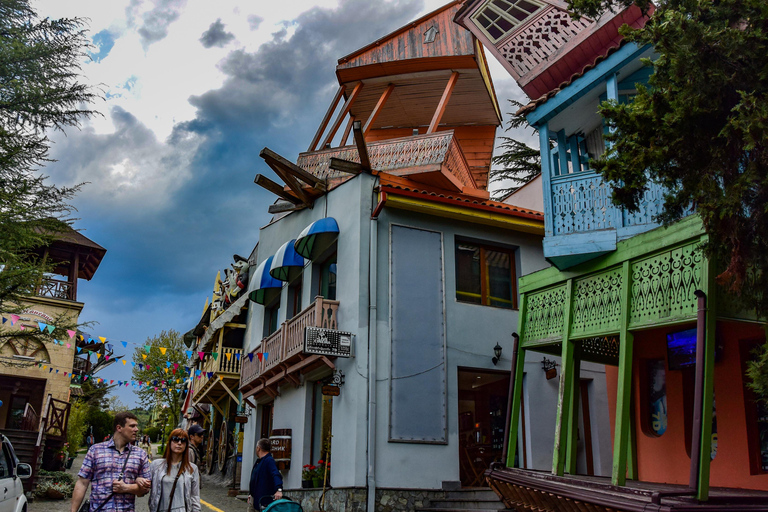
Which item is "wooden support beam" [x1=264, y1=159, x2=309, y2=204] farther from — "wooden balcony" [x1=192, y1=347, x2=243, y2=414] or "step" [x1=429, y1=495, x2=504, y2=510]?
"step" [x1=429, y1=495, x2=504, y2=510]

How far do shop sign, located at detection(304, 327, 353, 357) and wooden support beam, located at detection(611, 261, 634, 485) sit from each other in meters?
6.78

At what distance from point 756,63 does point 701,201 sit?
1.25 metres

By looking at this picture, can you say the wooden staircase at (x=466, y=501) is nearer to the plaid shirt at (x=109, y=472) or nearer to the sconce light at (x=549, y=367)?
the sconce light at (x=549, y=367)

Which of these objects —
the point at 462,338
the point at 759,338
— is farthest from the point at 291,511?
the point at 462,338

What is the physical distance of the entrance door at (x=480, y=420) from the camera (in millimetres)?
14797

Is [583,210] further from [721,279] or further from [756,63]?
[756,63]

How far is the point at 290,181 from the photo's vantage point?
1683cm

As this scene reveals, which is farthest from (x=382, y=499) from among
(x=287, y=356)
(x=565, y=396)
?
(x=565, y=396)

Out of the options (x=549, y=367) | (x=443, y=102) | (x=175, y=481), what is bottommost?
(x=175, y=481)

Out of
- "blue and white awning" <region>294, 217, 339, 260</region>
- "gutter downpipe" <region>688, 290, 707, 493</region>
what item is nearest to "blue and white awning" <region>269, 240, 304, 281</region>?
"blue and white awning" <region>294, 217, 339, 260</region>

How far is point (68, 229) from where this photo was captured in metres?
15.4

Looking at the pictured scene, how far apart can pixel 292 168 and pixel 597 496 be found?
11386 millimetres

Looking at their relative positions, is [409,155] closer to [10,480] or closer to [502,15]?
[502,15]

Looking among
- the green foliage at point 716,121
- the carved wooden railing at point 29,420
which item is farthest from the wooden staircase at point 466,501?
the carved wooden railing at point 29,420
